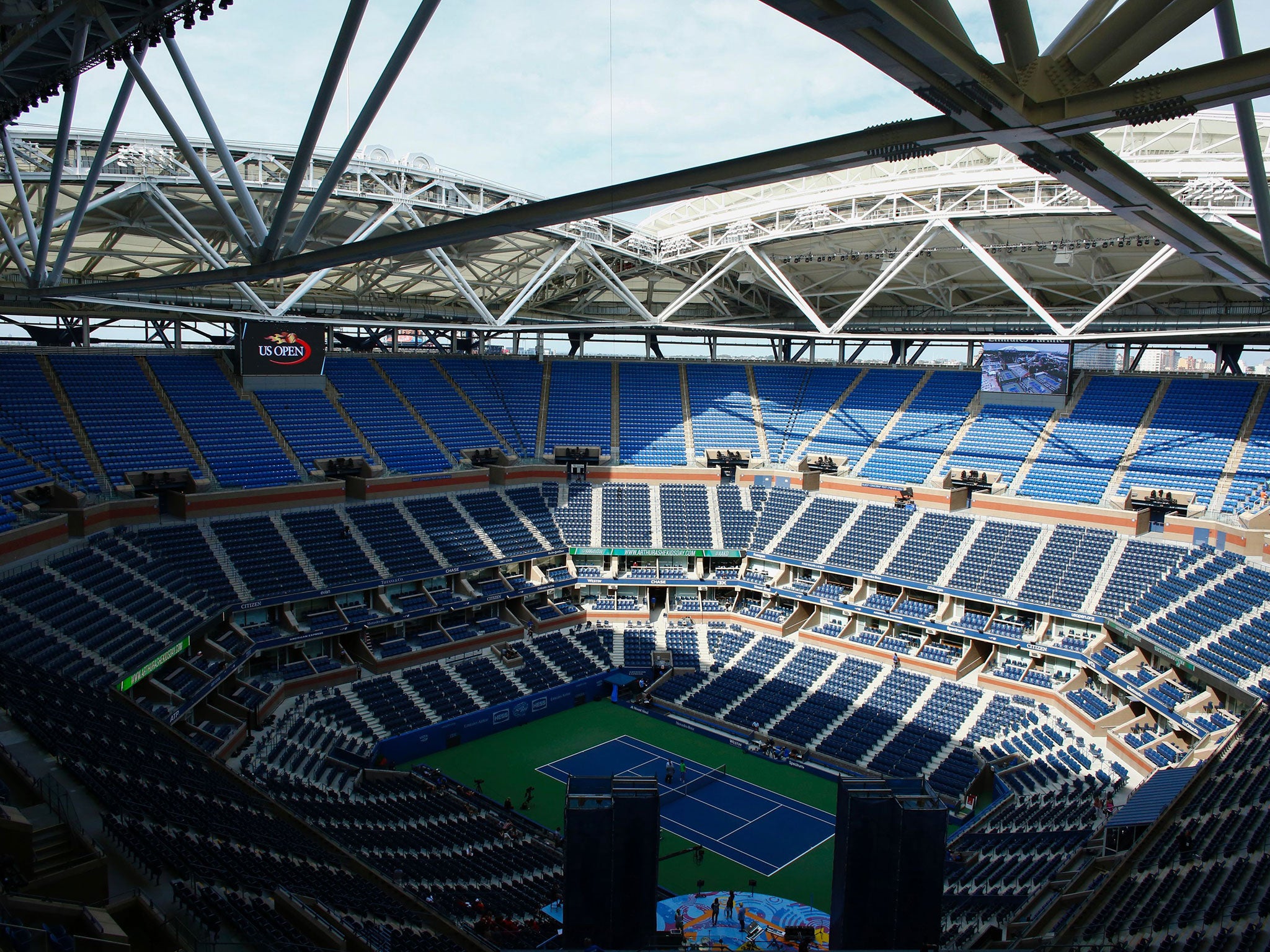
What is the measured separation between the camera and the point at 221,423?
35.7 metres

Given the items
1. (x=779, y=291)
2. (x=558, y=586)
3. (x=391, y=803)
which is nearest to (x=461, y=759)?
(x=391, y=803)

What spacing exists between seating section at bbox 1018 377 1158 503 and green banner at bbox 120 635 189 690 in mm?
31615

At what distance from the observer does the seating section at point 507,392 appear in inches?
1714

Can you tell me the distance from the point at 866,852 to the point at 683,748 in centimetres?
1537

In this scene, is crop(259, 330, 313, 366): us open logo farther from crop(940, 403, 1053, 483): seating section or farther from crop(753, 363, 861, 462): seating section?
crop(940, 403, 1053, 483): seating section

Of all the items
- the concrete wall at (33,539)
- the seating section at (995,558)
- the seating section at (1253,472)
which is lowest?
the seating section at (995,558)

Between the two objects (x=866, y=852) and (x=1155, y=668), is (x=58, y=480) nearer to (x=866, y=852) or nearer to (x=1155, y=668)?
(x=866, y=852)

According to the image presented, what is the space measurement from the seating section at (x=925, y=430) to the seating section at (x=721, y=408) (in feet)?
21.0

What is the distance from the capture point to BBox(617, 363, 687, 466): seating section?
142 ft

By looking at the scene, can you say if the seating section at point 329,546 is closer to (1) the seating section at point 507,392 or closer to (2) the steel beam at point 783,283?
(1) the seating section at point 507,392

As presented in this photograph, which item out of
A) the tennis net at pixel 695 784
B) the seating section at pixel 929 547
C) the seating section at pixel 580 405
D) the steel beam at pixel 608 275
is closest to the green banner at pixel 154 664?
the tennis net at pixel 695 784

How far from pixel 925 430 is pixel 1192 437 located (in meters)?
10.8

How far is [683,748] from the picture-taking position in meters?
29.7

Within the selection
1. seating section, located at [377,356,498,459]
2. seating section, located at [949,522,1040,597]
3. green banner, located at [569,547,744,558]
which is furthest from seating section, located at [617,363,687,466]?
seating section, located at [949,522,1040,597]
